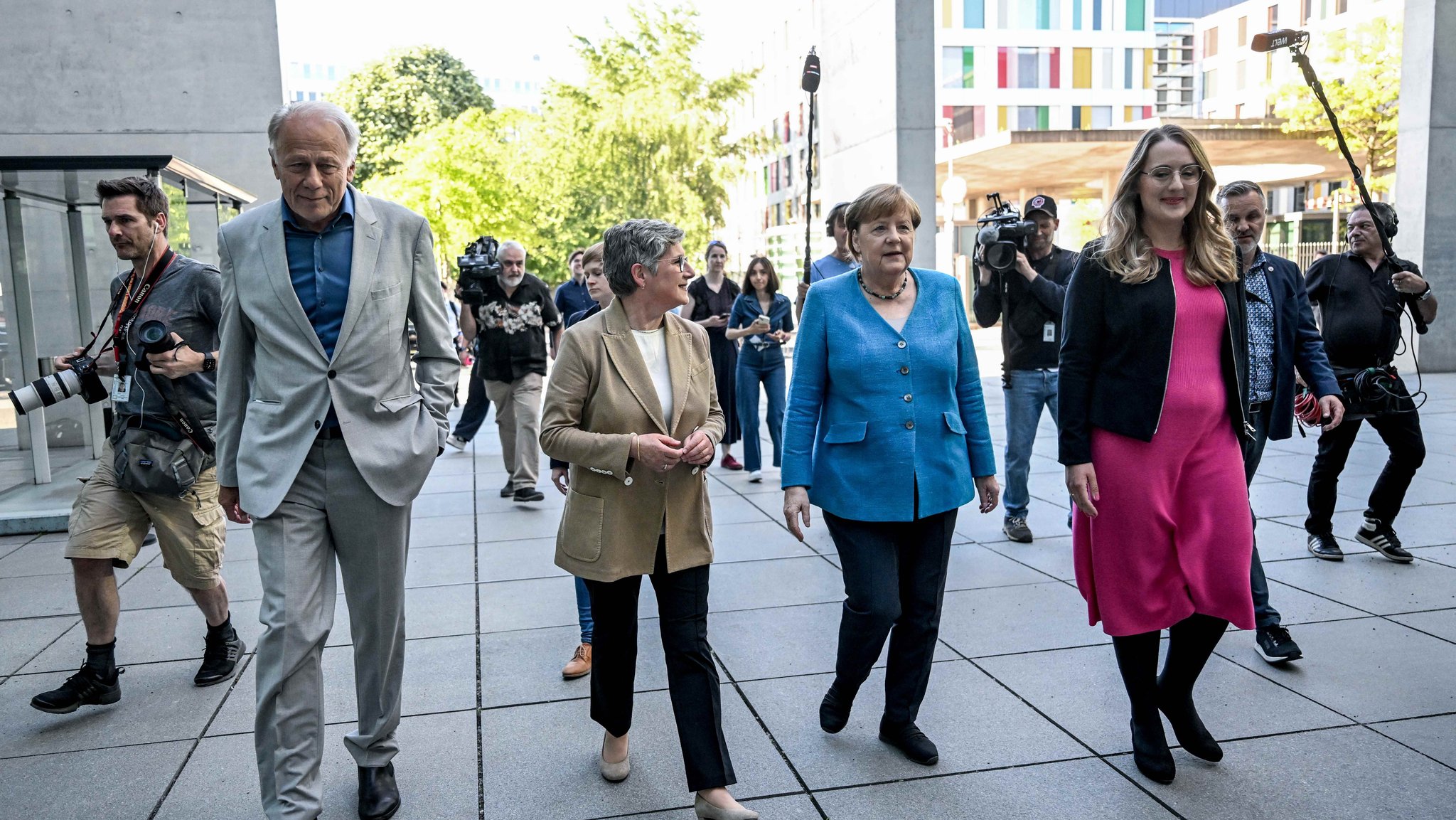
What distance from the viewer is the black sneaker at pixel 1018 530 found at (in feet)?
21.6

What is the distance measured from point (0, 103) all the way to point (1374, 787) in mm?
13432

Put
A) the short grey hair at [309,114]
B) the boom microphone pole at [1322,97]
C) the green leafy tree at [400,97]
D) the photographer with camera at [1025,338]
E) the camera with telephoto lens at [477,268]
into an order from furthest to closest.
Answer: the green leafy tree at [400,97], the camera with telephoto lens at [477,268], the photographer with camera at [1025,338], the boom microphone pole at [1322,97], the short grey hair at [309,114]

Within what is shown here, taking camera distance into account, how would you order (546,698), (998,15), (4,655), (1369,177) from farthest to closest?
(998,15), (1369,177), (4,655), (546,698)

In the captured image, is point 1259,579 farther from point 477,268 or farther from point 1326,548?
point 477,268

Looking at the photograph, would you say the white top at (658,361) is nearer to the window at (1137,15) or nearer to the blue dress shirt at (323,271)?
the blue dress shirt at (323,271)

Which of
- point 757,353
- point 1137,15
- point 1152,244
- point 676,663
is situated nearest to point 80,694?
point 676,663

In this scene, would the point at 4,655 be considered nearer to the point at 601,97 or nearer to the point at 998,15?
the point at 601,97

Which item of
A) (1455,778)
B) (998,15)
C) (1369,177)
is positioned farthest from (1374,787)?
(998,15)

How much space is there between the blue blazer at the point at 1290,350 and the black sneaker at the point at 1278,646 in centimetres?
77

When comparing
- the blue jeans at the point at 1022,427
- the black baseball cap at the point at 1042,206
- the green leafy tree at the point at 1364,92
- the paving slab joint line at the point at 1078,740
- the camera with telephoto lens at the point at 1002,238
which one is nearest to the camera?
the paving slab joint line at the point at 1078,740

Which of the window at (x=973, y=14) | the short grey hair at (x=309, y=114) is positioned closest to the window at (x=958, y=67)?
the window at (x=973, y=14)

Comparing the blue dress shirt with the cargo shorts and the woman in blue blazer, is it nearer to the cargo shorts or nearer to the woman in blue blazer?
the woman in blue blazer

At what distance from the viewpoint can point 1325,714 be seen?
12.7ft

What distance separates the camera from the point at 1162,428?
11.2 ft
